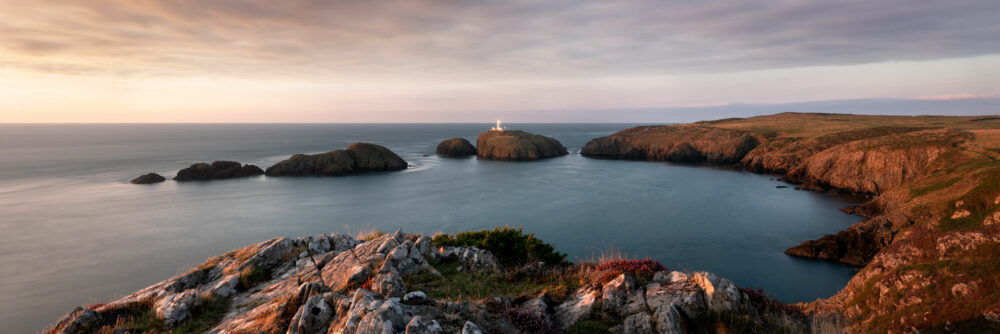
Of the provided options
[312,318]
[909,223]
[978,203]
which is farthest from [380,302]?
[909,223]

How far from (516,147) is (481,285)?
108 metres

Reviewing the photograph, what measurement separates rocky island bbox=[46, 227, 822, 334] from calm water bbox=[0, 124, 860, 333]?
2052cm

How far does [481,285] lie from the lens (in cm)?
1288

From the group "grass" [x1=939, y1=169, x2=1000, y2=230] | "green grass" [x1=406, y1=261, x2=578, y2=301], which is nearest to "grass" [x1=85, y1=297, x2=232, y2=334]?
"green grass" [x1=406, y1=261, x2=578, y2=301]

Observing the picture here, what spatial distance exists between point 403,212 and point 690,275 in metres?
48.7

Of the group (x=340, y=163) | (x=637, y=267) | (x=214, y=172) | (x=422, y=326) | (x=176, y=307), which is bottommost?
(x=214, y=172)

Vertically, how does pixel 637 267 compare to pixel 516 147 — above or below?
above

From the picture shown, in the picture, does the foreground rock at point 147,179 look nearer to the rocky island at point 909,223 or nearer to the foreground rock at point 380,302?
the foreground rock at point 380,302

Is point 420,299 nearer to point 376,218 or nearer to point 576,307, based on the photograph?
point 576,307

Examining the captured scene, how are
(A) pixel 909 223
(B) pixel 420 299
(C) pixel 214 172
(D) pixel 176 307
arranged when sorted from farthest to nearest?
(C) pixel 214 172
(A) pixel 909 223
(D) pixel 176 307
(B) pixel 420 299

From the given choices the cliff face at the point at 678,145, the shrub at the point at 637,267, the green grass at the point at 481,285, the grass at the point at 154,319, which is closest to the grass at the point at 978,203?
the shrub at the point at 637,267

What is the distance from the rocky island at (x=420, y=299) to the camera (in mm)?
7824

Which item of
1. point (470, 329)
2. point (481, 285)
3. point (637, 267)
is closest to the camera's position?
point (470, 329)

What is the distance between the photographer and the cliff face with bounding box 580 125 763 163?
103875 mm
